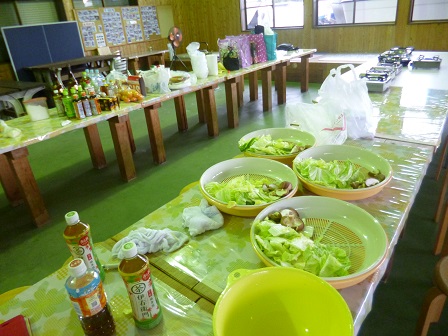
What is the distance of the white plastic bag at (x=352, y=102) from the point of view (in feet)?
5.62

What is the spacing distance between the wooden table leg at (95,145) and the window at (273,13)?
5.76 metres

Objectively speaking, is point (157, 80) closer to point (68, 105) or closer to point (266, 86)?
point (68, 105)

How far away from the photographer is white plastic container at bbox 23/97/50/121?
2.51 m

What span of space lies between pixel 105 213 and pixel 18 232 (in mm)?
631

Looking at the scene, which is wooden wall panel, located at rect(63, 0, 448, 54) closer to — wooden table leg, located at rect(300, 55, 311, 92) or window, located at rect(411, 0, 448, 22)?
window, located at rect(411, 0, 448, 22)

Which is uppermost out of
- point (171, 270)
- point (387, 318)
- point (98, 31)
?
point (98, 31)

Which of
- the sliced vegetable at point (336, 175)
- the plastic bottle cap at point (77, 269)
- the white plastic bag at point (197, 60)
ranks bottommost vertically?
the sliced vegetable at point (336, 175)

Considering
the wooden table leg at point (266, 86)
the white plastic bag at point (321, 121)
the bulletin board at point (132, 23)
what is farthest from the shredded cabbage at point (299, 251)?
the bulletin board at point (132, 23)

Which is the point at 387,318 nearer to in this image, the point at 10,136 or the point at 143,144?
the point at 10,136

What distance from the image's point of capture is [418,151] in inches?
60.1

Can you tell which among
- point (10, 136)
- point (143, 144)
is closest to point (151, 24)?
point (143, 144)

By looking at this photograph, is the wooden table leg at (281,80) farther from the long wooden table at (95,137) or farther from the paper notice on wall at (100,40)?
the paper notice on wall at (100,40)

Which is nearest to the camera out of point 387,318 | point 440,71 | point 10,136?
point 387,318

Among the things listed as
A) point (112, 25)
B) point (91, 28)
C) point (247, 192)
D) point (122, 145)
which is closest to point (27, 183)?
point (122, 145)
